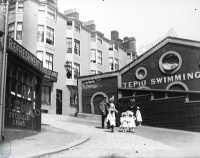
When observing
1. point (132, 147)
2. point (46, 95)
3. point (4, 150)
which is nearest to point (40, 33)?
point (46, 95)

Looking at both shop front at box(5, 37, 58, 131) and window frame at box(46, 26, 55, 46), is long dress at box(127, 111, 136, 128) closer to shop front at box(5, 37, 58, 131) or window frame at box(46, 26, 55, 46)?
shop front at box(5, 37, 58, 131)

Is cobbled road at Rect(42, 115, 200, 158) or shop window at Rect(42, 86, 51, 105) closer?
cobbled road at Rect(42, 115, 200, 158)

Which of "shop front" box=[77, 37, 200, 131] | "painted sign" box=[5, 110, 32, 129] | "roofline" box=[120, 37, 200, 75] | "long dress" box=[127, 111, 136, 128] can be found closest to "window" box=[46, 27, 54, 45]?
"shop front" box=[77, 37, 200, 131]

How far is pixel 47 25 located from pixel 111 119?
21438 mm

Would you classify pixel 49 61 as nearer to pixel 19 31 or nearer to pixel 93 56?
pixel 19 31

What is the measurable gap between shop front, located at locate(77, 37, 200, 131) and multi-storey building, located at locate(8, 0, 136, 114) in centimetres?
677

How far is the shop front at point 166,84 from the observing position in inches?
793

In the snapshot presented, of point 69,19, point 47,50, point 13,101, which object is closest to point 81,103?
point 47,50

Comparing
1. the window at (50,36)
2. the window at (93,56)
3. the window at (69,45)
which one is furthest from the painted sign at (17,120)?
the window at (93,56)

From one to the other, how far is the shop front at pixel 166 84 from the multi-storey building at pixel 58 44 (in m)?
6.77

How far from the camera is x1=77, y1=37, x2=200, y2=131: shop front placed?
20.1m

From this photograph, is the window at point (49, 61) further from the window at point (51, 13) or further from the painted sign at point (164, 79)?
the painted sign at point (164, 79)

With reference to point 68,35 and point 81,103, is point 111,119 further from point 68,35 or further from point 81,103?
point 68,35

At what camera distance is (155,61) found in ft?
84.2
